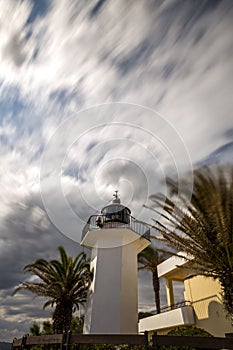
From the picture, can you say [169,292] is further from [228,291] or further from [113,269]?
[228,291]

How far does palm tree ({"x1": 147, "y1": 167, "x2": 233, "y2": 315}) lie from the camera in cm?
736

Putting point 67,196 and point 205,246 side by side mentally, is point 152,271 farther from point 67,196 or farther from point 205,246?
point 205,246

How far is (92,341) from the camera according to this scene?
20.2 ft

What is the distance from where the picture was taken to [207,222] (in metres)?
7.82

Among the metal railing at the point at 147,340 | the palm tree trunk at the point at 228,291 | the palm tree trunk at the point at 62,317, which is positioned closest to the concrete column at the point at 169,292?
the palm tree trunk at the point at 62,317

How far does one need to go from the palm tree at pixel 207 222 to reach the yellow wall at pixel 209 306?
3735 mm

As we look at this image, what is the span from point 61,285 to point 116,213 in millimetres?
5033

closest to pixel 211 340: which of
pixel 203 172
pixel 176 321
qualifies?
pixel 203 172

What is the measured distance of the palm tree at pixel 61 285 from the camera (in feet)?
50.5

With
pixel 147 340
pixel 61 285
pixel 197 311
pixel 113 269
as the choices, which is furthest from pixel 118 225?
pixel 147 340

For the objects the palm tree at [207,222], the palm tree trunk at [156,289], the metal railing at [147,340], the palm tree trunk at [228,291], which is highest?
the palm tree trunk at [156,289]

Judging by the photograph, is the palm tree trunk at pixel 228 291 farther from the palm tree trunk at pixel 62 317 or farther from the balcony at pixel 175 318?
the palm tree trunk at pixel 62 317

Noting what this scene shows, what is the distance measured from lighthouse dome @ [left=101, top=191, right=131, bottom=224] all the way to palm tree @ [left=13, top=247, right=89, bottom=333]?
3.20 m

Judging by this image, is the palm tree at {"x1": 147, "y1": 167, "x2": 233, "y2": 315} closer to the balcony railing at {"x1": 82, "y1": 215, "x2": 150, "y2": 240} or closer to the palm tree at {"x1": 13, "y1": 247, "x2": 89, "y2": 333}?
the balcony railing at {"x1": 82, "y1": 215, "x2": 150, "y2": 240}
